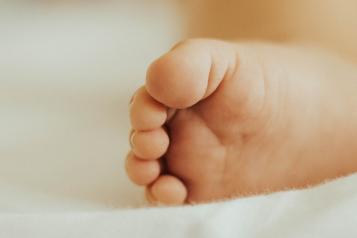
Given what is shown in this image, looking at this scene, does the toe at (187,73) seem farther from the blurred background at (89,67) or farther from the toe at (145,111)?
the blurred background at (89,67)

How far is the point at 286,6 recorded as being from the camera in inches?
28.5

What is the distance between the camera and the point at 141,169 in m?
0.57

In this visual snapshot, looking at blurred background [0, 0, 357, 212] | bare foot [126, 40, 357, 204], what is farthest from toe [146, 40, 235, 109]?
blurred background [0, 0, 357, 212]

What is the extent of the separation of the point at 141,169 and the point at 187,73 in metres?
0.10

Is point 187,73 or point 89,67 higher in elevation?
point 187,73

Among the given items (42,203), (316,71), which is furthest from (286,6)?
(42,203)

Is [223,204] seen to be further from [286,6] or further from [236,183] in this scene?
[286,6]

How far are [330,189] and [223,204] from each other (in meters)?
0.09

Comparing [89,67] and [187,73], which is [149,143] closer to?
[187,73]

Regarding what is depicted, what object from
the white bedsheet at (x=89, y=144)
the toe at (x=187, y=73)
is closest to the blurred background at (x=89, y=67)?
the white bedsheet at (x=89, y=144)

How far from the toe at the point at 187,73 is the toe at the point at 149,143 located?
0.11 feet

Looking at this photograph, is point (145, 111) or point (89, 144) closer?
point (145, 111)

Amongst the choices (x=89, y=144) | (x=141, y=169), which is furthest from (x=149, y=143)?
(x=89, y=144)

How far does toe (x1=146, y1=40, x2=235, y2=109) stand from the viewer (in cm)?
52
